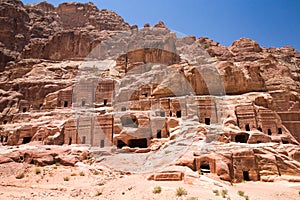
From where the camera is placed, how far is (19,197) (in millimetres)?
13312

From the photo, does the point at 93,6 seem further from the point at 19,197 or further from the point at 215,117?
the point at 19,197

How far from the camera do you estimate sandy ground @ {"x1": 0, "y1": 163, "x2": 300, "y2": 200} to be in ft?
43.6

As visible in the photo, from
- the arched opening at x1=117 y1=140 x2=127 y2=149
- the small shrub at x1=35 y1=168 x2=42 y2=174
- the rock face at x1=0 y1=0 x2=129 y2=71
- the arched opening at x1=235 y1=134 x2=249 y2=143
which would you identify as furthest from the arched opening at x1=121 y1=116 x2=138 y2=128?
the rock face at x1=0 y1=0 x2=129 y2=71

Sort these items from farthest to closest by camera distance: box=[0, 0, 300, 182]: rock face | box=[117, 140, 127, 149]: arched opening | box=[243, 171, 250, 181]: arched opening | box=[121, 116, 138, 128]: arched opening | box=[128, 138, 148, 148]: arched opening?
box=[121, 116, 138, 128]: arched opening
box=[128, 138, 148, 148]: arched opening
box=[117, 140, 127, 149]: arched opening
box=[0, 0, 300, 182]: rock face
box=[243, 171, 250, 181]: arched opening

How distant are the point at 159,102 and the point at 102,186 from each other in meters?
15.4

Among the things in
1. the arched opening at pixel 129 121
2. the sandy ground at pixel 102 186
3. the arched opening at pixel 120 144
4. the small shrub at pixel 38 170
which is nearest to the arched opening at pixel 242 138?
the sandy ground at pixel 102 186

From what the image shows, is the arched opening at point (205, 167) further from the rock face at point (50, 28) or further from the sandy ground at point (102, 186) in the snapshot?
the rock face at point (50, 28)

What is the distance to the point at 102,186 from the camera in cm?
1576

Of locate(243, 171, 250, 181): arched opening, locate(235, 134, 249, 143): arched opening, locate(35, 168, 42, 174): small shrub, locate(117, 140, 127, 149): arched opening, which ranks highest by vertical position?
locate(235, 134, 249, 143): arched opening

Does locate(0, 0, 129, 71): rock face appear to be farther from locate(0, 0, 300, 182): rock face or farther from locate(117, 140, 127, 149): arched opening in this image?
locate(117, 140, 127, 149): arched opening

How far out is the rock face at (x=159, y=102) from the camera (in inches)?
814

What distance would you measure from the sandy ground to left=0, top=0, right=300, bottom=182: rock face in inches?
48.3

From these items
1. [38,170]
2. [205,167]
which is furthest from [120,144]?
[205,167]

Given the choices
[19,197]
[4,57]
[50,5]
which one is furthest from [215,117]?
[50,5]
